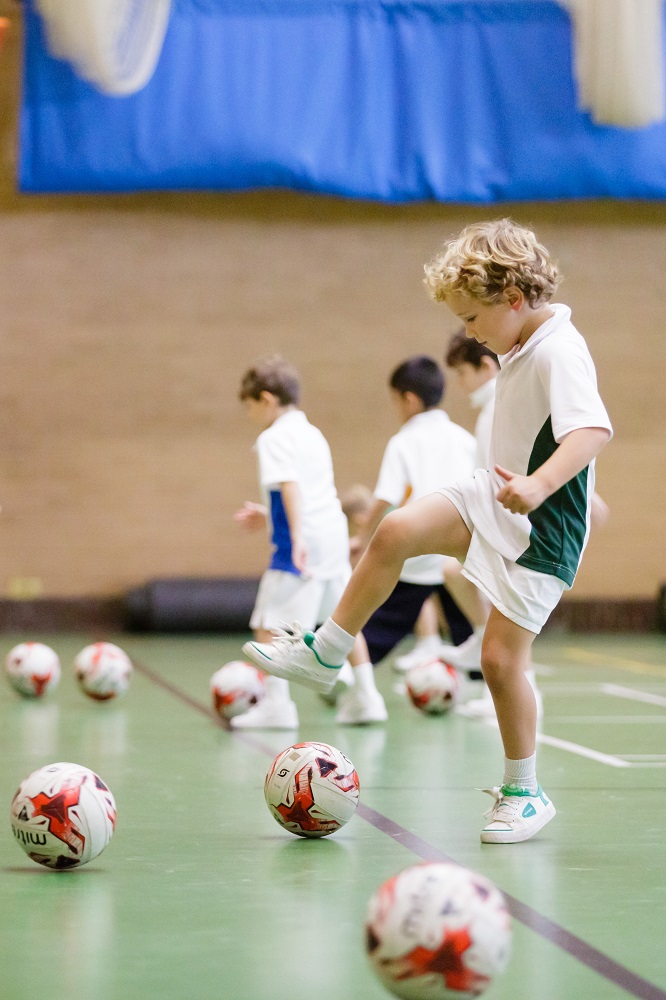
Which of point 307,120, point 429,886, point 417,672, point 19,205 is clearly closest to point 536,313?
point 429,886

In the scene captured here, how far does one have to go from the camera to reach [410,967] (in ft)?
7.43

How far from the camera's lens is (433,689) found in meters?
6.62

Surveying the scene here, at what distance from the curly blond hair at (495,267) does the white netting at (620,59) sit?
7.56 metres

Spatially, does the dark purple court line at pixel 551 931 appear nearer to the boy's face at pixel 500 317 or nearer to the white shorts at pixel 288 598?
the boy's face at pixel 500 317

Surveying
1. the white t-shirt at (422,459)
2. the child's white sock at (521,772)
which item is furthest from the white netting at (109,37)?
the child's white sock at (521,772)

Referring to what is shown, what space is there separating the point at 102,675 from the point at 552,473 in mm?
4036

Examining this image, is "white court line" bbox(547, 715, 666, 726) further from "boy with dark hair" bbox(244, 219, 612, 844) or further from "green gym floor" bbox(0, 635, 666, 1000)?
"boy with dark hair" bbox(244, 219, 612, 844)

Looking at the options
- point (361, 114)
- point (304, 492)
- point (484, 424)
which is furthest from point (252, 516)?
point (361, 114)

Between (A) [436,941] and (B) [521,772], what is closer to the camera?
(A) [436,941]

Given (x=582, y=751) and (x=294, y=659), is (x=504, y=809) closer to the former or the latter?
(x=294, y=659)

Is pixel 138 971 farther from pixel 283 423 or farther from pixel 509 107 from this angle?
pixel 509 107

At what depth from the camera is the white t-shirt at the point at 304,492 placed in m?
6.13

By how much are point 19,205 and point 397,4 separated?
12.7ft

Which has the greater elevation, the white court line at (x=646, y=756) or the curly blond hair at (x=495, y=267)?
the curly blond hair at (x=495, y=267)
